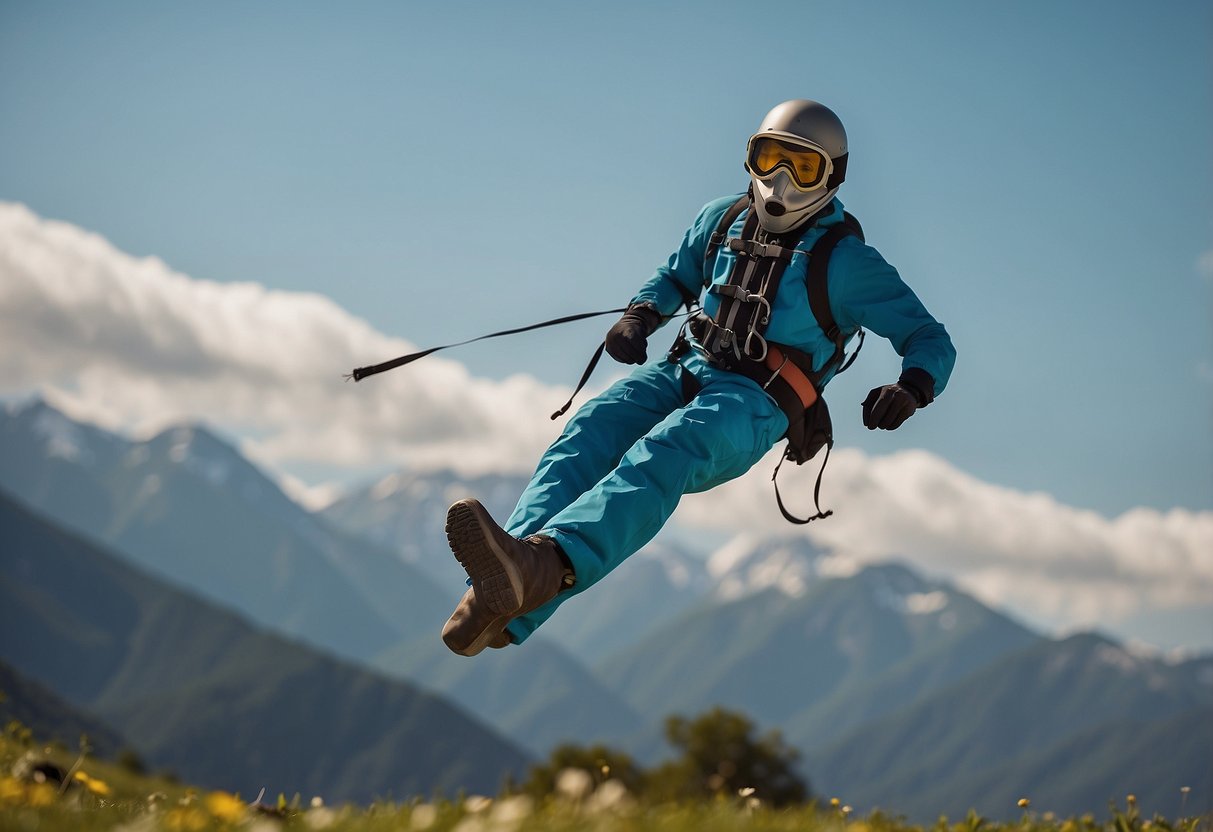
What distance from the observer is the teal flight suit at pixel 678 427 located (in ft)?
22.3

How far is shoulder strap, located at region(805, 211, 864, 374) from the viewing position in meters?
7.97

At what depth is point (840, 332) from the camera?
26.9 ft

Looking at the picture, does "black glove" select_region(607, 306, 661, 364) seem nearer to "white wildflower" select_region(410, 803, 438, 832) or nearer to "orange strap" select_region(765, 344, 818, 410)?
"orange strap" select_region(765, 344, 818, 410)

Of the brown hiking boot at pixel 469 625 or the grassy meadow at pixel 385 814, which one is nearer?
the grassy meadow at pixel 385 814

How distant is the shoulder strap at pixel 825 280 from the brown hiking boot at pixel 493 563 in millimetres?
2661

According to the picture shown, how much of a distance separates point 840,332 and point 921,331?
564 millimetres

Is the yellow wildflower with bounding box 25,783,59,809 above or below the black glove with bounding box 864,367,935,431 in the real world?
below

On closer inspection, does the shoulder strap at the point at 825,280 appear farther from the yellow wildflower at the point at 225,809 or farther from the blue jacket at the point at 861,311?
the yellow wildflower at the point at 225,809

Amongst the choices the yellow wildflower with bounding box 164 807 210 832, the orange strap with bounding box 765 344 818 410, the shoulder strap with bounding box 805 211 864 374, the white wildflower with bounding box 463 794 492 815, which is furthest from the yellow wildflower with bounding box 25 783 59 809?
the shoulder strap with bounding box 805 211 864 374

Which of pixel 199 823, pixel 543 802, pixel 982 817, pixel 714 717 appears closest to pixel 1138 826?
pixel 982 817

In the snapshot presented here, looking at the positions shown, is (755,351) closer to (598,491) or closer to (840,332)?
(840,332)

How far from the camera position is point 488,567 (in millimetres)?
6090

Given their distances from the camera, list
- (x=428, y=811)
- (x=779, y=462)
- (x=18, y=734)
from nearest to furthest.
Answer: (x=428, y=811) < (x=18, y=734) < (x=779, y=462)

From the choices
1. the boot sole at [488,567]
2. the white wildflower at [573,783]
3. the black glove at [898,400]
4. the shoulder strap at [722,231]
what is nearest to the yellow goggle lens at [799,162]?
the shoulder strap at [722,231]
